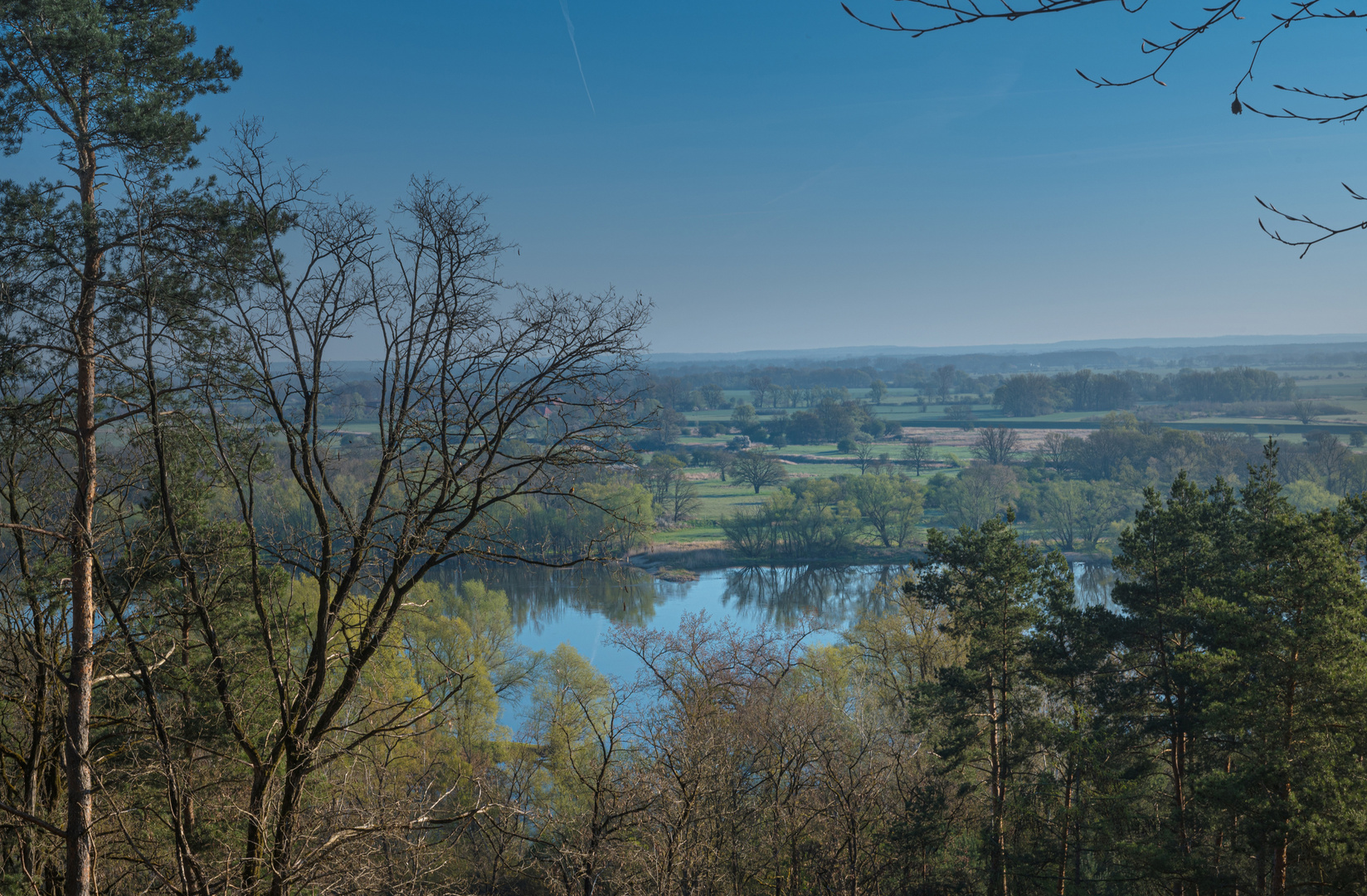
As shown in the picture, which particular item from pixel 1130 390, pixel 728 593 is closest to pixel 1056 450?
pixel 728 593

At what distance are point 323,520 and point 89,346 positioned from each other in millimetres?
2200

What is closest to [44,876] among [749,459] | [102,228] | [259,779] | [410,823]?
[259,779]

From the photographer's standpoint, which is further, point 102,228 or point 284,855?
point 102,228

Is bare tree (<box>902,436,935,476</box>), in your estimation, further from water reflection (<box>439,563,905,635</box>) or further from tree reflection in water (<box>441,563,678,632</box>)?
tree reflection in water (<box>441,563,678,632</box>)

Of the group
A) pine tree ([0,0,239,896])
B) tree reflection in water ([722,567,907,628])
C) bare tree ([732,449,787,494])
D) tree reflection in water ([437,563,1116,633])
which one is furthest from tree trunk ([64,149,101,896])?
bare tree ([732,449,787,494])

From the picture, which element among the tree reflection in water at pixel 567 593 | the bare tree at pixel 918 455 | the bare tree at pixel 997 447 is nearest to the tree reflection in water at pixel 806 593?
the tree reflection in water at pixel 567 593

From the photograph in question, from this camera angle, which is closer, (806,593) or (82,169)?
(82,169)

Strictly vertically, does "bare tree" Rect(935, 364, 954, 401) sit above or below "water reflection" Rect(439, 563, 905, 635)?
above

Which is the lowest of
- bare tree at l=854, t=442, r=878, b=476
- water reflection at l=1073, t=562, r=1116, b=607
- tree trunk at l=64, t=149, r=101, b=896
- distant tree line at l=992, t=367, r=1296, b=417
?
water reflection at l=1073, t=562, r=1116, b=607

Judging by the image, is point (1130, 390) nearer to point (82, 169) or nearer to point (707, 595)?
point (707, 595)

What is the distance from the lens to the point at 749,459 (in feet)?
236

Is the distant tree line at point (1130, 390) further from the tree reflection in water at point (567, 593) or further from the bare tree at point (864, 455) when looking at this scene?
the tree reflection in water at point (567, 593)

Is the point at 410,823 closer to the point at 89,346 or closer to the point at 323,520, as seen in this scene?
the point at 323,520

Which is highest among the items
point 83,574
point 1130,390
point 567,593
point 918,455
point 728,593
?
point 83,574
